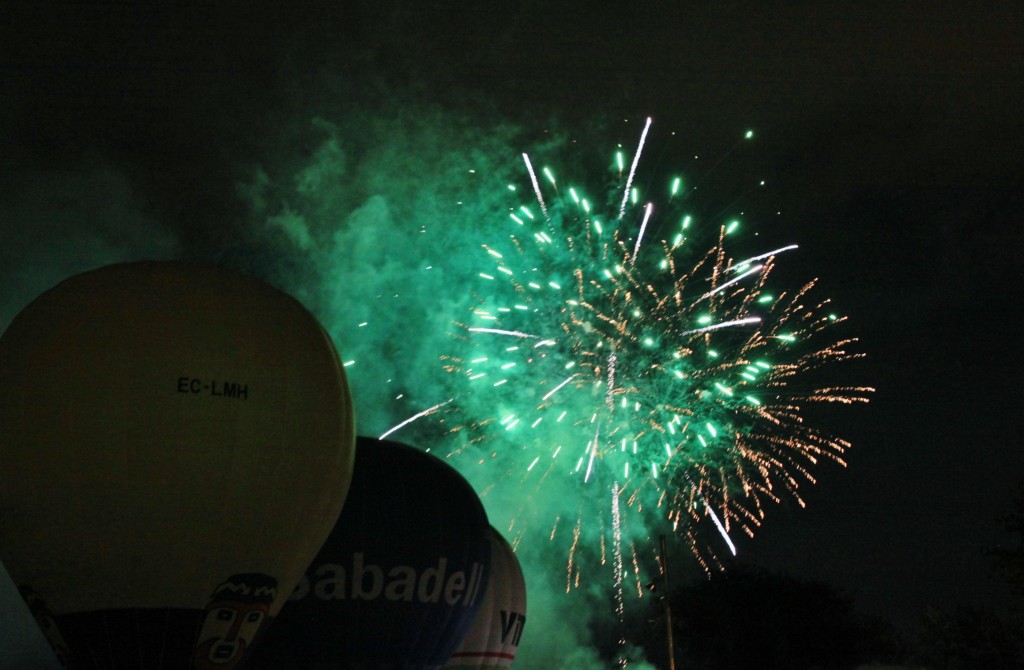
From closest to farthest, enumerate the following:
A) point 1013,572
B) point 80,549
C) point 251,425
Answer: point 80,549 → point 251,425 → point 1013,572

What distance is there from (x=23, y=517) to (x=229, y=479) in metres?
2.87

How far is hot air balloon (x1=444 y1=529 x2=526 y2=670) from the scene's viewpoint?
80.5 feet

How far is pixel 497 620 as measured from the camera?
2569 centimetres

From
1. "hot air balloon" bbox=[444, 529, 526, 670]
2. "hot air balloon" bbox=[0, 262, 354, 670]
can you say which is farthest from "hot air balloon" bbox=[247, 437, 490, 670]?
"hot air balloon" bbox=[0, 262, 354, 670]

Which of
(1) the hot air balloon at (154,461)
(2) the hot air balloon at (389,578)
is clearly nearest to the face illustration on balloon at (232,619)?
(1) the hot air balloon at (154,461)

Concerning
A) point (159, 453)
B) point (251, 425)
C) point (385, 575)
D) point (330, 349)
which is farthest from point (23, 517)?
point (385, 575)

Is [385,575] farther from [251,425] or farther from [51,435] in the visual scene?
[51,435]

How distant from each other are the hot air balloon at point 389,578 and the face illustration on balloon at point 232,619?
8.62 feet

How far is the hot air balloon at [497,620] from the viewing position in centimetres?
2455

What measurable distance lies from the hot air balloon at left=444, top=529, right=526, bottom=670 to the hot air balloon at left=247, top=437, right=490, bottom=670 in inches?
101

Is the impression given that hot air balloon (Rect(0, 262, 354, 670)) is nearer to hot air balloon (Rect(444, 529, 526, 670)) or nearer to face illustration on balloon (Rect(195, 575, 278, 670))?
face illustration on balloon (Rect(195, 575, 278, 670))

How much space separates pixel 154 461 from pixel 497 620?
1326 cm

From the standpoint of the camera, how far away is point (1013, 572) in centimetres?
3278

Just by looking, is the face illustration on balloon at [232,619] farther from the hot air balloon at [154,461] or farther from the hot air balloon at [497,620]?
the hot air balloon at [497,620]
